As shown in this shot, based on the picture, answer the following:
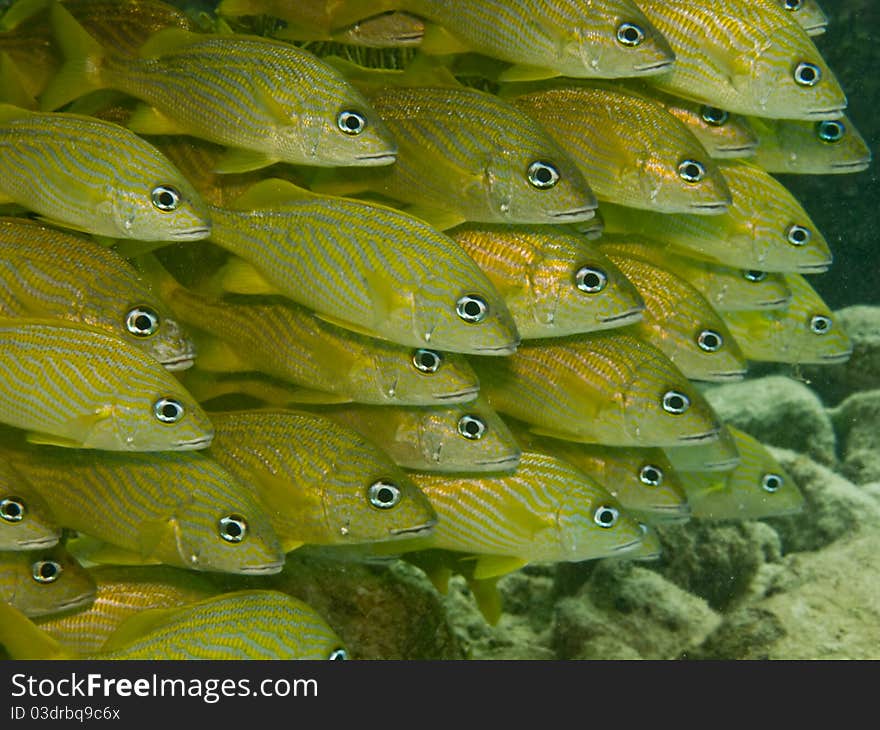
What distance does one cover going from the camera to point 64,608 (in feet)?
10.2

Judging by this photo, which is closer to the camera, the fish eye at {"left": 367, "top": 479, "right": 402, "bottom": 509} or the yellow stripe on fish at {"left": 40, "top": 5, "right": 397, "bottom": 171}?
the yellow stripe on fish at {"left": 40, "top": 5, "right": 397, "bottom": 171}

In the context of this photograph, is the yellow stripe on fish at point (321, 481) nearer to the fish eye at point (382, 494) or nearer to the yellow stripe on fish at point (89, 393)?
the fish eye at point (382, 494)

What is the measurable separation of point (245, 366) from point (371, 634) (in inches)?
50.8

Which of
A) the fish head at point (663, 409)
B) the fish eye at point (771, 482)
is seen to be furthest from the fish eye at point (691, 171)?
the fish eye at point (771, 482)

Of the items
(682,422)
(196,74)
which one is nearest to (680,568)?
(682,422)

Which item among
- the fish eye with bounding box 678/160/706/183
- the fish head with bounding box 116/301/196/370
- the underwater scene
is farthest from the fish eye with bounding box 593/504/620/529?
the fish head with bounding box 116/301/196/370

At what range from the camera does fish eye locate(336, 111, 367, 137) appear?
3.13m

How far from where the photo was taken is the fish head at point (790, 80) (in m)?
3.67

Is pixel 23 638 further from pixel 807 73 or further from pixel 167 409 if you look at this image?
pixel 807 73

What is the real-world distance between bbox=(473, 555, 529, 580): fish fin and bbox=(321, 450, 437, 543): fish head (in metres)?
0.55

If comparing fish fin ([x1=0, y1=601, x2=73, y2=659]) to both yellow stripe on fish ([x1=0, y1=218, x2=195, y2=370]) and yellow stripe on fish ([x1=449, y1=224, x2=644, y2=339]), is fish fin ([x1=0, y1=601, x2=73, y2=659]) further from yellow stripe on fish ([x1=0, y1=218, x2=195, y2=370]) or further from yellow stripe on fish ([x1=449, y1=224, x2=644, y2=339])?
yellow stripe on fish ([x1=449, y1=224, x2=644, y2=339])

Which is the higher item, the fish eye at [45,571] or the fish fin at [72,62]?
the fish fin at [72,62]

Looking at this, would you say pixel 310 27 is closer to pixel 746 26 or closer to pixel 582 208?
pixel 582 208

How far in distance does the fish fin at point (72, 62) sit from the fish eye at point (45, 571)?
1.54 m
